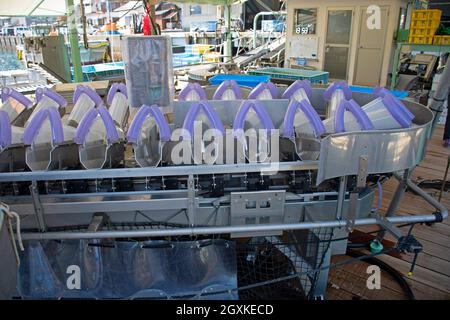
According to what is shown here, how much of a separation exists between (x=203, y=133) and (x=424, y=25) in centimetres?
506

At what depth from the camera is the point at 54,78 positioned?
4695 mm

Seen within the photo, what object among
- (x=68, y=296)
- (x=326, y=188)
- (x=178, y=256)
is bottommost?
(x=68, y=296)

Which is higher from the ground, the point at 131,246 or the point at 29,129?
the point at 29,129

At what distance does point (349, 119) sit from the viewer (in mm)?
1454

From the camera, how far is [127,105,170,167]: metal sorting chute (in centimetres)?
135

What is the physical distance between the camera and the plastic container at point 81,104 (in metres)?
1.63

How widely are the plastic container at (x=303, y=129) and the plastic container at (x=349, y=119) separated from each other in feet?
0.22

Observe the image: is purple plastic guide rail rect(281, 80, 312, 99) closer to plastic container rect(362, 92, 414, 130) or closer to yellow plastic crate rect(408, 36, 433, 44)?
plastic container rect(362, 92, 414, 130)

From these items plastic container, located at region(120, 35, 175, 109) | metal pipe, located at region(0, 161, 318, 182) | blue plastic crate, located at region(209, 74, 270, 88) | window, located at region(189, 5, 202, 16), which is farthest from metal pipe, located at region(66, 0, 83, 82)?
window, located at region(189, 5, 202, 16)

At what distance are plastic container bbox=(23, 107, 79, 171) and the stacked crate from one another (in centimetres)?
533

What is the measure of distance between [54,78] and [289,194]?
171 inches

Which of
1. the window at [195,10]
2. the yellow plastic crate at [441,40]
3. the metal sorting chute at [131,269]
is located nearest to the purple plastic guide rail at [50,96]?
the metal sorting chute at [131,269]
